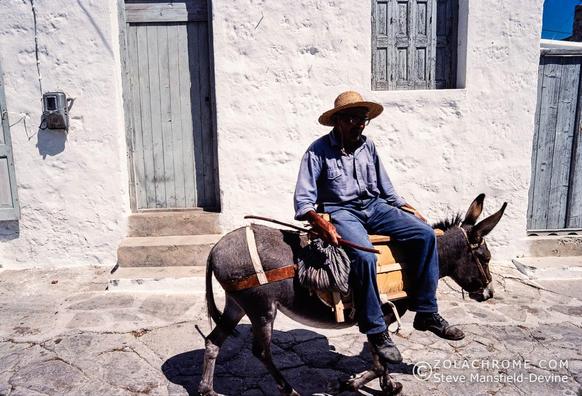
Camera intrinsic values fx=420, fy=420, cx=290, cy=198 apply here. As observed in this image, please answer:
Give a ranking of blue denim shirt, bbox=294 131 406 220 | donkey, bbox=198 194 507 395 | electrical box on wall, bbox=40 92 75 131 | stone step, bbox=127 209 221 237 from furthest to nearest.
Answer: stone step, bbox=127 209 221 237
electrical box on wall, bbox=40 92 75 131
blue denim shirt, bbox=294 131 406 220
donkey, bbox=198 194 507 395

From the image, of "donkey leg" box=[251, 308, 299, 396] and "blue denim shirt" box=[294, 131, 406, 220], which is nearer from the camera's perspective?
"donkey leg" box=[251, 308, 299, 396]

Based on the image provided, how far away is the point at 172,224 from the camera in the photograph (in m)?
5.55

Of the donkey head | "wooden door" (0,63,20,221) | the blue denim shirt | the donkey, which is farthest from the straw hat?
"wooden door" (0,63,20,221)

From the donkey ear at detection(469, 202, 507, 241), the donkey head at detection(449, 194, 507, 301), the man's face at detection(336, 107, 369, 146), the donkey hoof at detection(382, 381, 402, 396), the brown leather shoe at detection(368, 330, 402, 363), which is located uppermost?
the man's face at detection(336, 107, 369, 146)

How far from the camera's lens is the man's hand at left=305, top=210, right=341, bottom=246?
270 cm

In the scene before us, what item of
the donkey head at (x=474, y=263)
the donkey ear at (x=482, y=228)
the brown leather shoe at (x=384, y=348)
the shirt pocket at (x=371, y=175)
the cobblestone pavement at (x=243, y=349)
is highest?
the shirt pocket at (x=371, y=175)

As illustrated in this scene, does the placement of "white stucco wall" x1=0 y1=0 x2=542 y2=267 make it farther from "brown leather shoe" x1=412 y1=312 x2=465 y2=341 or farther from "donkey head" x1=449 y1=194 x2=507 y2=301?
"brown leather shoe" x1=412 y1=312 x2=465 y2=341

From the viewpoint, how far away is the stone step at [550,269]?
542 cm

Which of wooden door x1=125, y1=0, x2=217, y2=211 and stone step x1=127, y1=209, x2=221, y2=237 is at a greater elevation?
wooden door x1=125, y1=0, x2=217, y2=211

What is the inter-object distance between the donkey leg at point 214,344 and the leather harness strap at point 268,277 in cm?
26

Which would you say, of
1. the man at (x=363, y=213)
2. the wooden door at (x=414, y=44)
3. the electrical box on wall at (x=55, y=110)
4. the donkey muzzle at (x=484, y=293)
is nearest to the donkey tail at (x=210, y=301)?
the man at (x=363, y=213)

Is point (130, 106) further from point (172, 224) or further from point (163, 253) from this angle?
→ point (163, 253)

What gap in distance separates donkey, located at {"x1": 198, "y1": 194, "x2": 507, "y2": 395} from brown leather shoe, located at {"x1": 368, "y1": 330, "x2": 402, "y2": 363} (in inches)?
6.7

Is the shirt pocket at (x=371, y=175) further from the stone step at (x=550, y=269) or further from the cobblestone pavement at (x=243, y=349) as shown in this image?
the stone step at (x=550, y=269)
